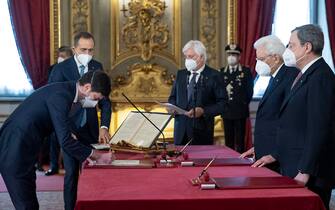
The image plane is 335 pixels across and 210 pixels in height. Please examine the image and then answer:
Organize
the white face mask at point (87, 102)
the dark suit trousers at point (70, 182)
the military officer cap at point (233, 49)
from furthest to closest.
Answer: the military officer cap at point (233, 49) < the dark suit trousers at point (70, 182) < the white face mask at point (87, 102)

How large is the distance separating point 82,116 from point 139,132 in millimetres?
518

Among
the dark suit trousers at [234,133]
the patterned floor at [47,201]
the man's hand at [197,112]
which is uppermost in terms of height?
the man's hand at [197,112]

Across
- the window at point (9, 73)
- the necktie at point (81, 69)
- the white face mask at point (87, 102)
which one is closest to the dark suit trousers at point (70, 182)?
the white face mask at point (87, 102)

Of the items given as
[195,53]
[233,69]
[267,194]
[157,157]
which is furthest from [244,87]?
[267,194]

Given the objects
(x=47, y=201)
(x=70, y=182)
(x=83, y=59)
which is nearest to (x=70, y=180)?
(x=70, y=182)

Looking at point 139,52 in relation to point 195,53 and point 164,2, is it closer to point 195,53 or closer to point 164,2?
point 164,2

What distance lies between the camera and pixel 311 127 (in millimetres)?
2545

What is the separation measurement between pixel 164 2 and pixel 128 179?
4.78m

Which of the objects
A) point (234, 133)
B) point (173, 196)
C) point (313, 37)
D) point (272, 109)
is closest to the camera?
point (173, 196)

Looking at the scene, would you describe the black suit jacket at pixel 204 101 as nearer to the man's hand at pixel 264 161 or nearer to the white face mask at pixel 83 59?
the white face mask at pixel 83 59

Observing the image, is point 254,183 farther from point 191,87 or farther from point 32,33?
point 32,33

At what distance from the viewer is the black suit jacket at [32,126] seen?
2.88 meters

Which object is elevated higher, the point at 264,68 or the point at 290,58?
the point at 290,58

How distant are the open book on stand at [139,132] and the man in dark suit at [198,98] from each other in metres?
0.56
